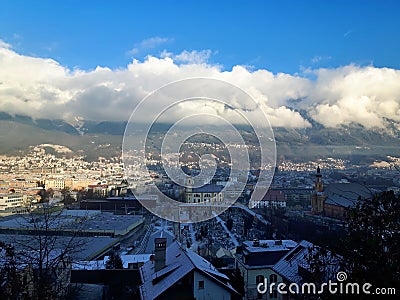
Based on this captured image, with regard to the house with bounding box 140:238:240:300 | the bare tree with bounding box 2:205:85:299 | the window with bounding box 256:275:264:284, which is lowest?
the window with bounding box 256:275:264:284

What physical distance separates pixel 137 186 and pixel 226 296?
30.3 metres

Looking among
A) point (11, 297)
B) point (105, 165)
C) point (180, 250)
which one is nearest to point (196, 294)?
point (180, 250)

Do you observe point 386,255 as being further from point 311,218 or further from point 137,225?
point 311,218

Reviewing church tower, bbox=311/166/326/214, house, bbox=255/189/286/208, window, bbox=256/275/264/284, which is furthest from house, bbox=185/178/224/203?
window, bbox=256/275/264/284

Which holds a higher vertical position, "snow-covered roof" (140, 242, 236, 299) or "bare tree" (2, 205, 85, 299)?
"bare tree" (2, 205, 85, 299)

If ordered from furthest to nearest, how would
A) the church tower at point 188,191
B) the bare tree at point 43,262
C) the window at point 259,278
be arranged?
the church tower at point 188,191, the window at point 259,278, the bare tree at point 43,262

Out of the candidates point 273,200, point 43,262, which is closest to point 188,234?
point 43,262

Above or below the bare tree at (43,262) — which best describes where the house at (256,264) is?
below

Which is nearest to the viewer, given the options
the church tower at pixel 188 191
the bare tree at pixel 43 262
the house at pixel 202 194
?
the bare tree at pixel 43 262

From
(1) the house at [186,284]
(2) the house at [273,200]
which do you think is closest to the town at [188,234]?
(1) the house at [186,284]

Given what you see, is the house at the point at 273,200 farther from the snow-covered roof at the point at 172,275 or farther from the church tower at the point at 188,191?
the snow-covered roof at the point at 172,275

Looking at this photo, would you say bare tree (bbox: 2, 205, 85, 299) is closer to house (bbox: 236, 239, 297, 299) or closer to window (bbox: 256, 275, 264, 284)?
house (bbox: 236, 239, 297, 299)

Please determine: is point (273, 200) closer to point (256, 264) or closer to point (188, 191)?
point (188, 191)

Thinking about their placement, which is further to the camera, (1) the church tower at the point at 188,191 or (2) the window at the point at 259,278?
(1) the church tower at the point at 188,191
